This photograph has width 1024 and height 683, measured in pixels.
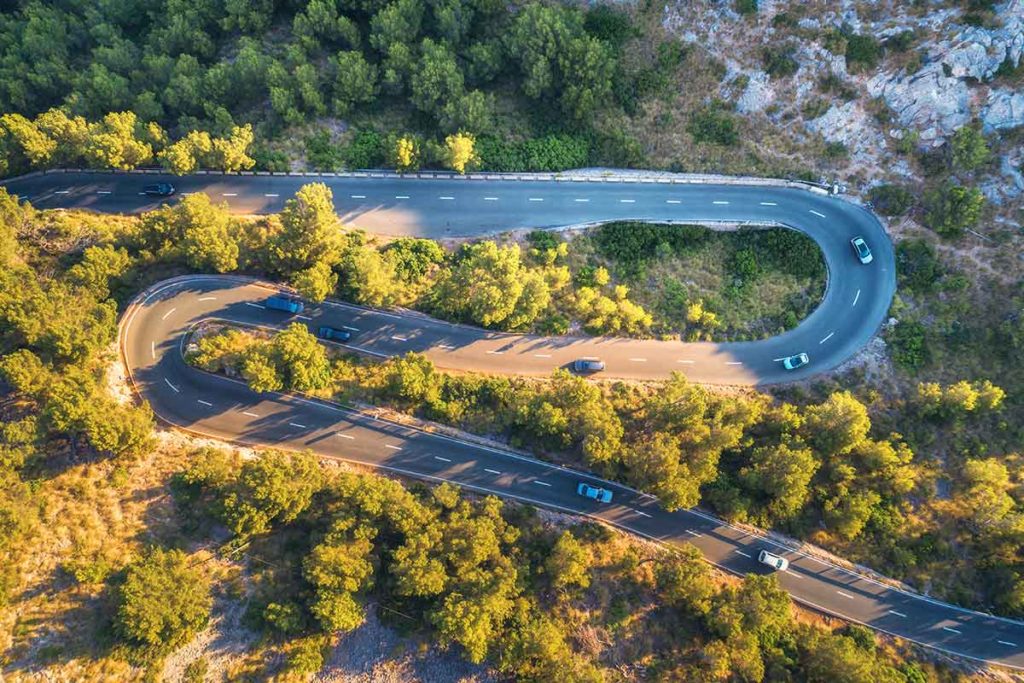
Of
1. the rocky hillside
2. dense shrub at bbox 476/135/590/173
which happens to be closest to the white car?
the rocky hillside

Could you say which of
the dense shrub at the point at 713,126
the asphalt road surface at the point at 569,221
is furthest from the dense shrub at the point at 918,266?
the dense shrub at the point at 713,126

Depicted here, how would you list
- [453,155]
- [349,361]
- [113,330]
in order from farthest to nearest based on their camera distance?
[453,155], [349,361], [113,330]

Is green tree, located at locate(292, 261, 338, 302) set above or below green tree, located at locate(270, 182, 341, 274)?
below

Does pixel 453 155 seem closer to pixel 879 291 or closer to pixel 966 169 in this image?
pixel 879 291

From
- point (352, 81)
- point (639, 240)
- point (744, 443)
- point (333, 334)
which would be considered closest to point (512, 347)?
point (333, 334)

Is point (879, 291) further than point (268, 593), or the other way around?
point (879, 291)

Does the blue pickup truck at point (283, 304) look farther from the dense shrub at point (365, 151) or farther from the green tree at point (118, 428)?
the dense shrub at point (365, 151)

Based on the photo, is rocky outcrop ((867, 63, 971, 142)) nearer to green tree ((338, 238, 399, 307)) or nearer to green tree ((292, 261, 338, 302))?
green tree ((338, 238, 399, 307))

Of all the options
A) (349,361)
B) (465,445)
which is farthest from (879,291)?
(349,361)
